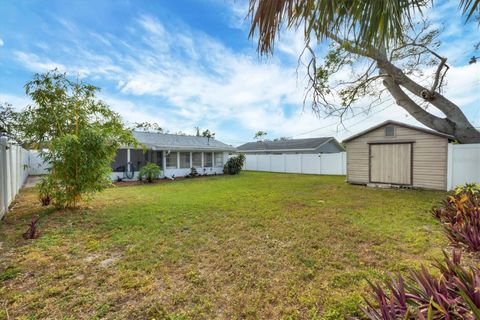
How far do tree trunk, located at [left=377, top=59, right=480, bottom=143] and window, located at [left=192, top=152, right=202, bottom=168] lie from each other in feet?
38.5

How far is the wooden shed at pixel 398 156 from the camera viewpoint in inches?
356

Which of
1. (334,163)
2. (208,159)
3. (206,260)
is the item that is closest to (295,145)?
(334,163)

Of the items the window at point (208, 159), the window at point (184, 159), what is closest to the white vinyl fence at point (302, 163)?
the window at point (208, 159)

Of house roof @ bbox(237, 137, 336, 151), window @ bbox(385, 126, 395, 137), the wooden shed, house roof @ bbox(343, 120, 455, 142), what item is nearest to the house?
house roof @ bbox(237, 137, 336, 151)

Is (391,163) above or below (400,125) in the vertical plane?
below

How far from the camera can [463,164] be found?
850 centimetres

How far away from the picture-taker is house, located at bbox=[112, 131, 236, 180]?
1340 cm

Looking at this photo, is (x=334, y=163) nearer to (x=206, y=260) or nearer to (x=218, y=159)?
(x=218, y=159)

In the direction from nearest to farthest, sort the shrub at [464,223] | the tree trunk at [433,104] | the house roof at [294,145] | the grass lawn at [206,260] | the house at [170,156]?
the grass lawn at [206,260] → the shrub at [464,223] → the tree trunk at [433,104] → the house at [170,156] → the house roof at [294,145]

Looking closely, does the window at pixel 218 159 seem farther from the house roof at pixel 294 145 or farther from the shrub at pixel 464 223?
the shrub at pixel 464 223

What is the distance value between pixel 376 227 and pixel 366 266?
1941 millimetres

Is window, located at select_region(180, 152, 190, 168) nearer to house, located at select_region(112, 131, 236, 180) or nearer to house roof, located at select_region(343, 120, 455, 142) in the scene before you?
house, located at select_region(112, 131, 236, 180)

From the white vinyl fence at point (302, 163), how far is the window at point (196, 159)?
6.58 m

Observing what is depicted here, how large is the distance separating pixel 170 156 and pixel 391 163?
12.2 meters
